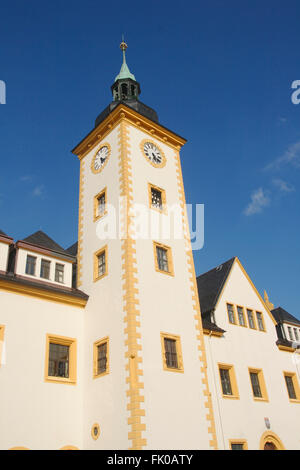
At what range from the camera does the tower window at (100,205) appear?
24.6m

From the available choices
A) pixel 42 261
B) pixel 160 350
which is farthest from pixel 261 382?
pixel 42 261

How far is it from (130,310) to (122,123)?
40.0 feet

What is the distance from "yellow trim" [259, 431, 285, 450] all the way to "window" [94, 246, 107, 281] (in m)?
12.5

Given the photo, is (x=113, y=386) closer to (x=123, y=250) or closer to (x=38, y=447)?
(x=38, y=447)

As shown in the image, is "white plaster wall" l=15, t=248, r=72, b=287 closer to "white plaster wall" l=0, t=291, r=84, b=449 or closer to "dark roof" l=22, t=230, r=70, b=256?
"dark roof" l=22, t=230, r=70, b=256

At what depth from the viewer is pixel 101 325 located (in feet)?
67.2

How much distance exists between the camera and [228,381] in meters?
23.5

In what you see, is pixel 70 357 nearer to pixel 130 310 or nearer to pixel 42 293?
pixel 42 293

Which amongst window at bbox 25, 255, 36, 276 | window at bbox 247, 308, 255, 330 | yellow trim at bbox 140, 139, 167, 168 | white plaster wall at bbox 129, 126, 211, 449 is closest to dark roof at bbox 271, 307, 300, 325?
window at bbox 247, 308, 255, 330

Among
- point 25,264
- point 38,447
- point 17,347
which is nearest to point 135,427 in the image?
point 38,447

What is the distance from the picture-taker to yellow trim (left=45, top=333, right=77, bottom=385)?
62.7ft

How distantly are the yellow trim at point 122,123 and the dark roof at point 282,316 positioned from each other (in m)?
15.2

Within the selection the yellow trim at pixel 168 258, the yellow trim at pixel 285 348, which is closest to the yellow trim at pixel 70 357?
the yellow trim at pixel 168 258
